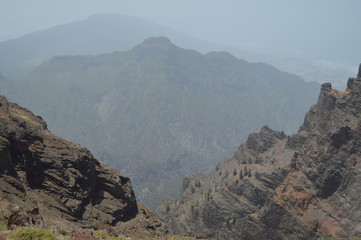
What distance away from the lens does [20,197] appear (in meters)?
35.7

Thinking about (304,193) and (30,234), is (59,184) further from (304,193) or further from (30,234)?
(304,193)

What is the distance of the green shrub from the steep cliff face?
16.3 ft

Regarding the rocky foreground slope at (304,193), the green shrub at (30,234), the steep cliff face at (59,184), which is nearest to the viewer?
the green shrub at (30,234)

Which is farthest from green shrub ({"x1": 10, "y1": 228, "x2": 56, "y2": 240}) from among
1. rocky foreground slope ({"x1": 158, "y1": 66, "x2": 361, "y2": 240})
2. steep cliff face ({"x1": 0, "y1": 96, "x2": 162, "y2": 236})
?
rocky foreground slope ({"x1": 158, "y1": 66, "x2": 361, "y2": 240})

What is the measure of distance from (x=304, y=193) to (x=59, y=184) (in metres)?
57.0

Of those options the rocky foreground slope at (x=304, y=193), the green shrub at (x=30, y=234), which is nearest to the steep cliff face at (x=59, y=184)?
the green shrub at (x=30, y=234)

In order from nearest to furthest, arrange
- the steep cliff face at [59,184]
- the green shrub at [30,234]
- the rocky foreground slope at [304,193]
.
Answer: the green shrub at [30,234], the steep cliff face at [59,184], the rocky foreground slope at [304,193]

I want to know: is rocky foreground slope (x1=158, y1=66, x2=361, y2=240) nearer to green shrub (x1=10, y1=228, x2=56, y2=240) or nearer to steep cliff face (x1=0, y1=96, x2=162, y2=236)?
steep cliff face (x1=0, y1=96, x2=162, y2=236)

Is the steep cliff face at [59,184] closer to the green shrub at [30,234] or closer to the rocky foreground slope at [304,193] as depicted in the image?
the green shrub at [30,234]

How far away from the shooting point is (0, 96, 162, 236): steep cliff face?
37.3 metres

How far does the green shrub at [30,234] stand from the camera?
2588 centimetres

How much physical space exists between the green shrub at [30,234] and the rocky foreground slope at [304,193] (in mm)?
53806

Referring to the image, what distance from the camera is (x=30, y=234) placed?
26.5 meters

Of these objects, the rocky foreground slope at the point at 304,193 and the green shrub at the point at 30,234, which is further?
the rocky foreground slope at the point at 304,193
